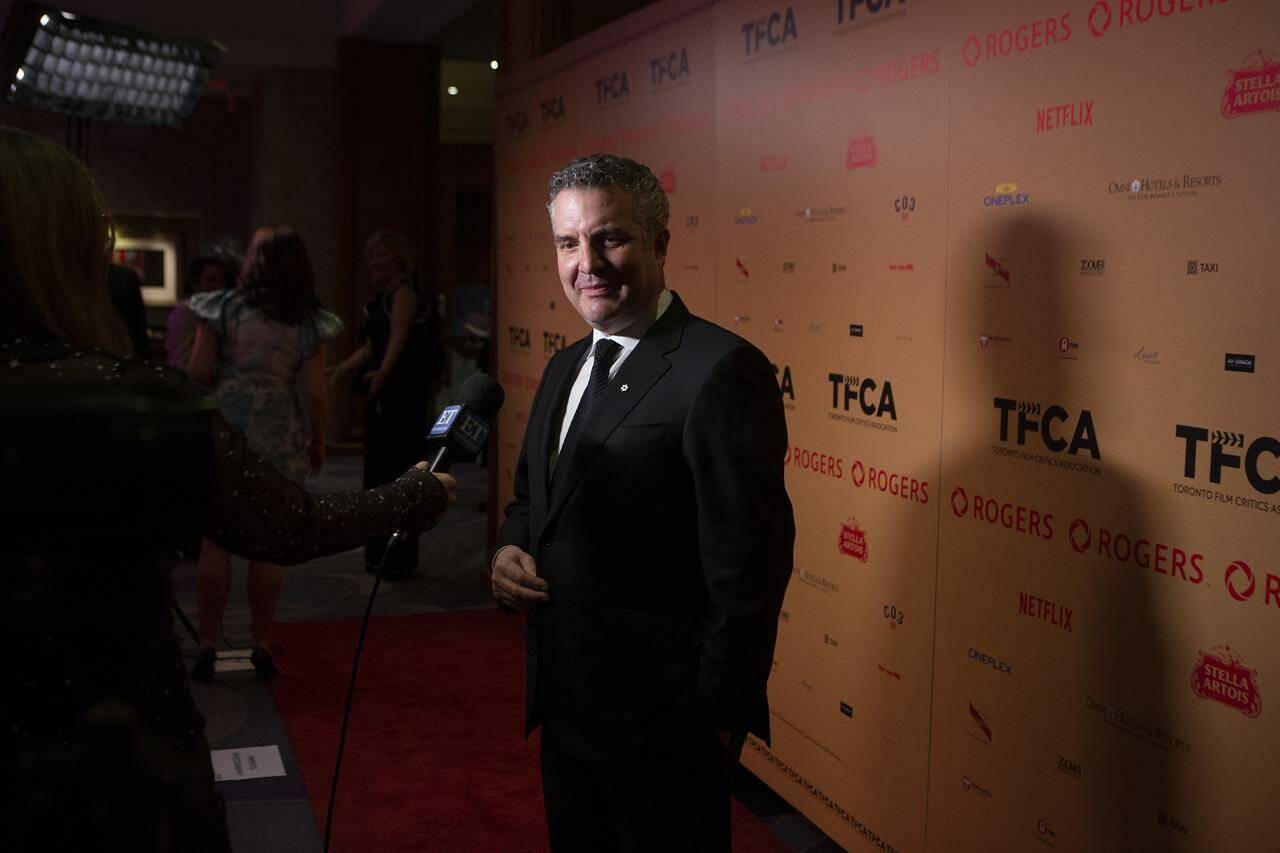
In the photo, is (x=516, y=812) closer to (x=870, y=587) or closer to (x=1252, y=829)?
(x=870, y=587)

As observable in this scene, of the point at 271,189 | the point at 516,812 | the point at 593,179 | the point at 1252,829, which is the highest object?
the point at 271,189

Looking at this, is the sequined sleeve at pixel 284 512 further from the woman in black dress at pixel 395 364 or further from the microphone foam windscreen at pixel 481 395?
the woman in black dress at pixel 395 364

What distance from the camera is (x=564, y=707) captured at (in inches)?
76.0

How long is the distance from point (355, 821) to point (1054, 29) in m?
2.57

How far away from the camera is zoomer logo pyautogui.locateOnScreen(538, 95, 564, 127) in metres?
4.91

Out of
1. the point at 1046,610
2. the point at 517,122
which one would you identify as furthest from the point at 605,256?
the point at 517,122

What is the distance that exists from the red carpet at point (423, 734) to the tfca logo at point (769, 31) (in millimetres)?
2048

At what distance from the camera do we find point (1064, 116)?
219 cm

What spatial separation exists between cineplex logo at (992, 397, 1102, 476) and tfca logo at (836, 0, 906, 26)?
95 centimetres

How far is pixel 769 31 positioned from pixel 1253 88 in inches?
64.7

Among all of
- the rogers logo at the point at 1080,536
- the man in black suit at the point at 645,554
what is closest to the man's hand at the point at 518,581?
the man in black suit at the point at 645,554

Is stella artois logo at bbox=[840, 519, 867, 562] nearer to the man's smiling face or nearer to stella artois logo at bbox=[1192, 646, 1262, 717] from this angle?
stella artois logo at bbox=[1192, 646, 1262, 717]

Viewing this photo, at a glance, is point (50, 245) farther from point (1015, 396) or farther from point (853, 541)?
point (853, 541)

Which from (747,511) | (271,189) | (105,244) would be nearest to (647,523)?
(747,511)
